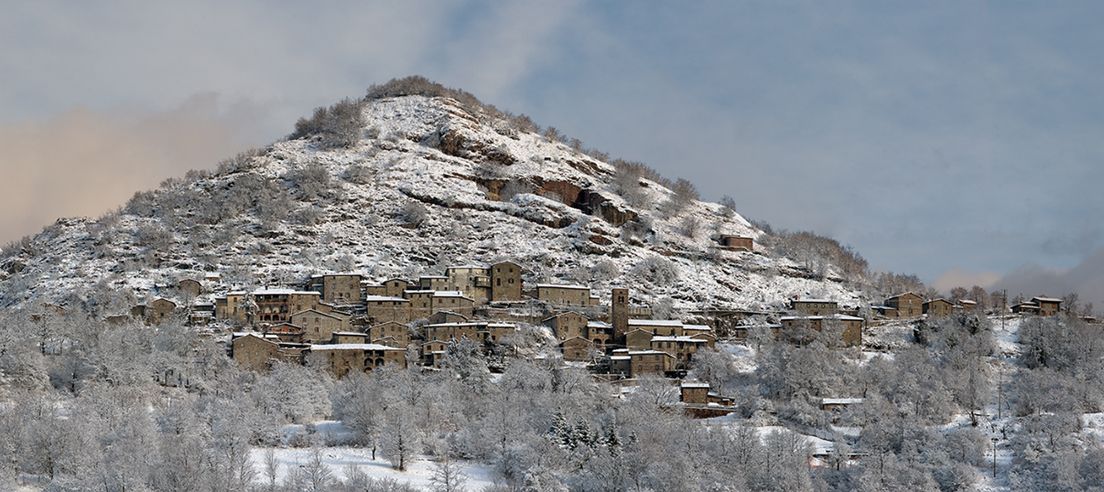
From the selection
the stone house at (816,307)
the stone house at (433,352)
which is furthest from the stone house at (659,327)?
the stone house at (433,352)

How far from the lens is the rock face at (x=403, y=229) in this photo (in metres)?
128

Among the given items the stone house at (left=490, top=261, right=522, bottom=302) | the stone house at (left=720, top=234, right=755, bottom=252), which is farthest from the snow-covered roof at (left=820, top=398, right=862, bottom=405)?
the stone house at (left=720, top=234, right=755, bottom=252)

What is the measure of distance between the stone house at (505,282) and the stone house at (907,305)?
35.5m

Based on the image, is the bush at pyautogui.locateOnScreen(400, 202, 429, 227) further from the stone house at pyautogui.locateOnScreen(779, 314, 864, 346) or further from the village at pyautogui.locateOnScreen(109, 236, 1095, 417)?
the stone house at pyautogui.locateOnScreen(779, 314, 864, 346)

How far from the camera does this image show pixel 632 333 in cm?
11294

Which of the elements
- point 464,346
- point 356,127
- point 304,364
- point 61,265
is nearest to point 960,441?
point 464,346

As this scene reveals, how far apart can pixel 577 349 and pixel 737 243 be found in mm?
44296

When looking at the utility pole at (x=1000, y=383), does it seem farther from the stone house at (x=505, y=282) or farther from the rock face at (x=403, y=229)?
the stone house at (x=505, y=282)

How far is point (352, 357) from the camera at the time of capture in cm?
10531

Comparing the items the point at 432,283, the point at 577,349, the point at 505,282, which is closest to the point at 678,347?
the point at 577,349

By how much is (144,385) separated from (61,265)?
114 feet

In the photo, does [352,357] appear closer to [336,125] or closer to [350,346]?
[350,346]

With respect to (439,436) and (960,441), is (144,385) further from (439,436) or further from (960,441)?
(960,441)

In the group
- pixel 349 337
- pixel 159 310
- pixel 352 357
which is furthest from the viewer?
pixel 159 310
